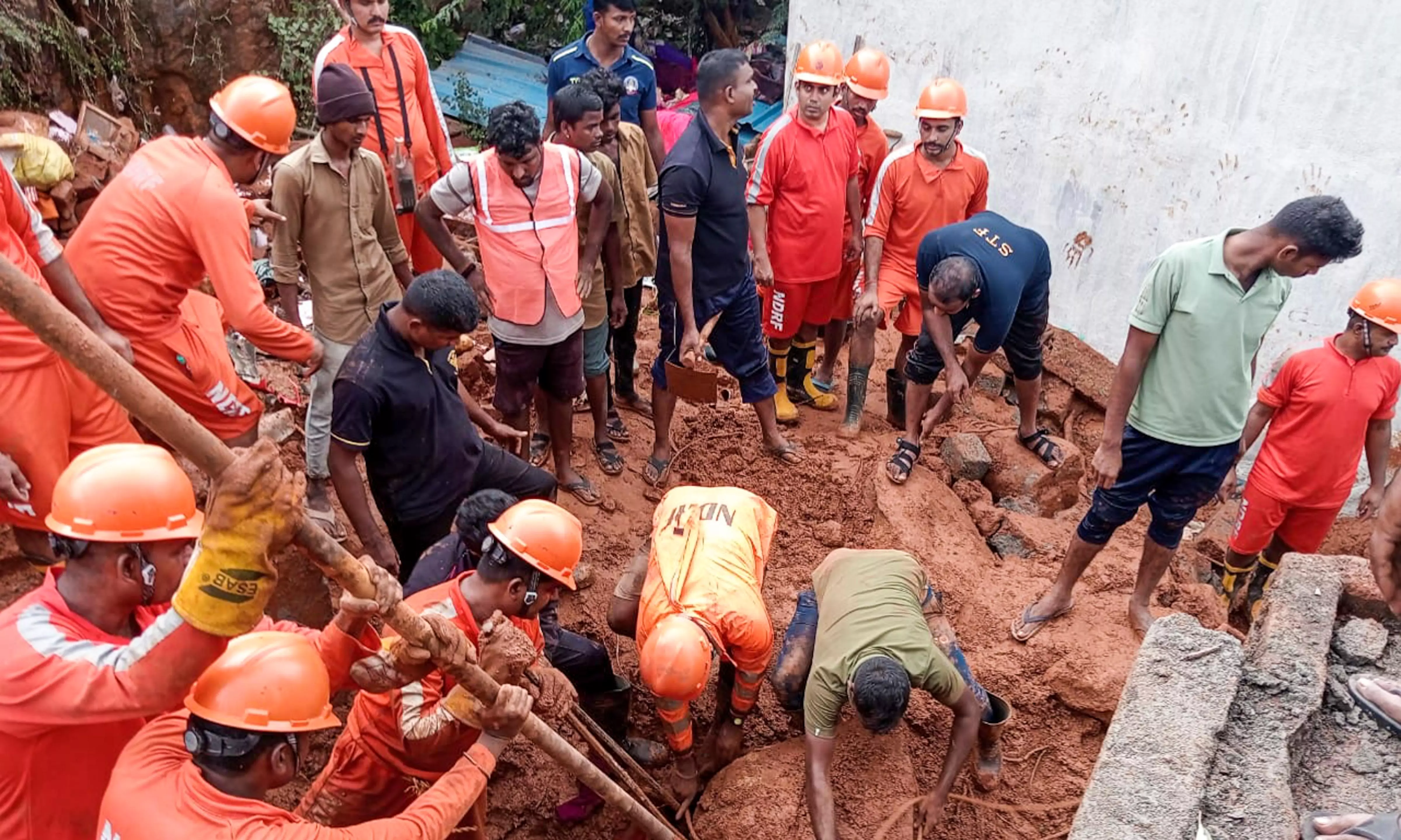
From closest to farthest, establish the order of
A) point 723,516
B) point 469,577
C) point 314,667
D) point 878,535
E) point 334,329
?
point 314,667, point 469,577, point 723,516, point 334,329, point 878,535

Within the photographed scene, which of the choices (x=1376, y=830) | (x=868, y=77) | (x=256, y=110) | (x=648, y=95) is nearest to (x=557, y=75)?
(x=648, y=95)

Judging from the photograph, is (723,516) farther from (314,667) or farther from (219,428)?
(219,428)

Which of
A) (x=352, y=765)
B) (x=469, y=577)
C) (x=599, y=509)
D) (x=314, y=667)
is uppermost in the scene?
(x=314, y=667)

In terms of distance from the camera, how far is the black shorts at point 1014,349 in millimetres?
5270

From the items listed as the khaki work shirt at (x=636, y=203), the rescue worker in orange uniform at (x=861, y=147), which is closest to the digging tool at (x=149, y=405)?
the khaki work shirt at (x=636, y=203)

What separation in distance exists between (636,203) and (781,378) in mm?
1446

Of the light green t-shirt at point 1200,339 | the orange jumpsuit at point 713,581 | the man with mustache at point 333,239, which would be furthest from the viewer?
the man with mustache at point 333,239

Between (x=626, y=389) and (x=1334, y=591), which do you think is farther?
(x=626, y=389)

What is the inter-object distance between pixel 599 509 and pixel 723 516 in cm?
161

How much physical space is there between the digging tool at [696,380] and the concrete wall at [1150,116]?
3.30 metres

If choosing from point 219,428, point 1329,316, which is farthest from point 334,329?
point 1329,316

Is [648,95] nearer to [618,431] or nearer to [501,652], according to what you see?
[618,431]

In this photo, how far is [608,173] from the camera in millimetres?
5129

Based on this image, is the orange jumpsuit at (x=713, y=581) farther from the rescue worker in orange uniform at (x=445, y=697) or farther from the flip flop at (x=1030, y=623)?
the flip flop at (x=1030, y=623)
